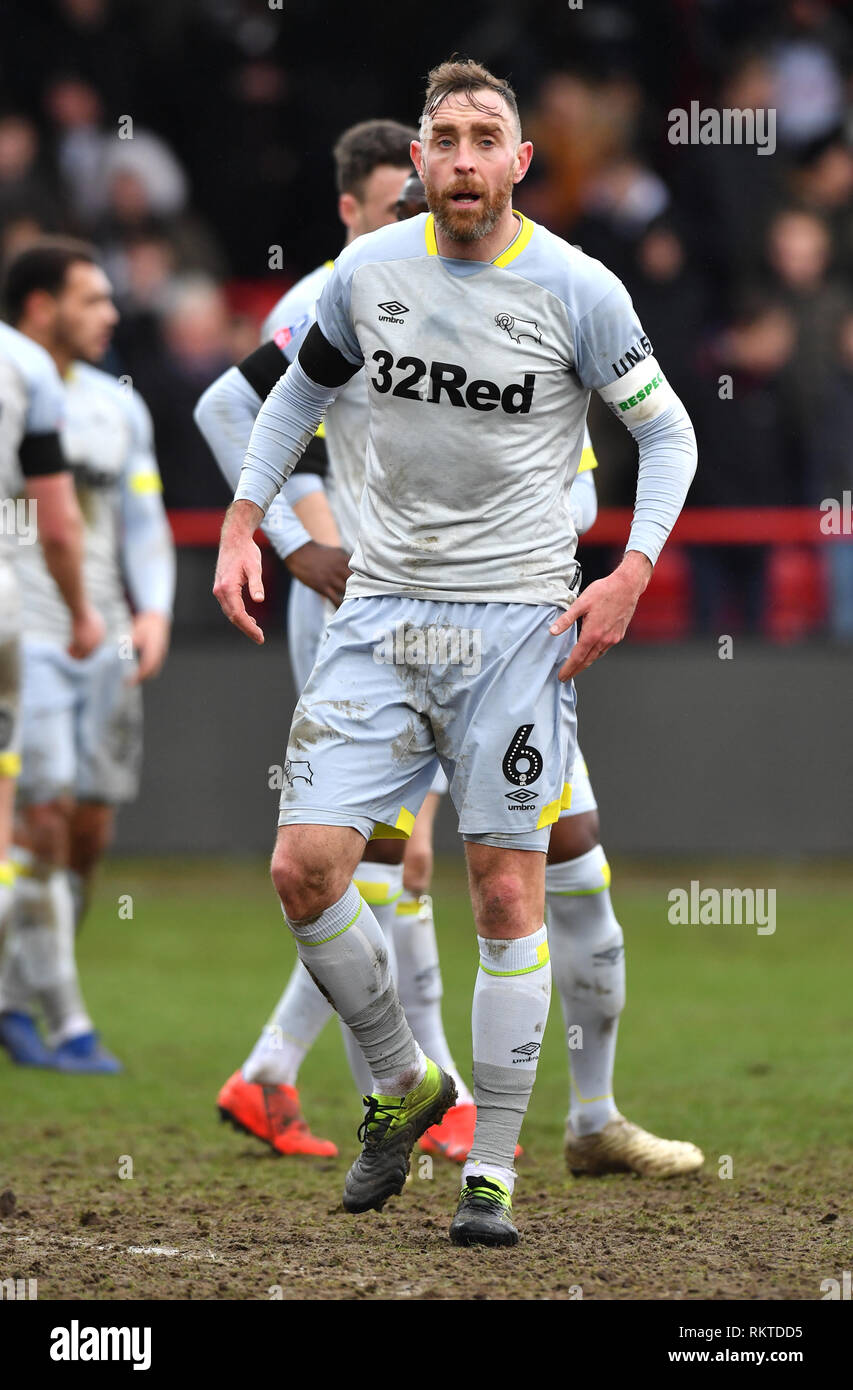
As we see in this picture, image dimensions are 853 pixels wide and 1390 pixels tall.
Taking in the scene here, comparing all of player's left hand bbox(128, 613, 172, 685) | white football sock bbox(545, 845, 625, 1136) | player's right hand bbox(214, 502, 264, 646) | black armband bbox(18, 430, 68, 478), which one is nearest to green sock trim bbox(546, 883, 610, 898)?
white football sock bbox(545, 845, 625, 1136)

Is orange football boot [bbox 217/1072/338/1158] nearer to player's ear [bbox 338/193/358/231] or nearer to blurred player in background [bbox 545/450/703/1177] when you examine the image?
blurred player in background [bbox 545/450/703/1177]

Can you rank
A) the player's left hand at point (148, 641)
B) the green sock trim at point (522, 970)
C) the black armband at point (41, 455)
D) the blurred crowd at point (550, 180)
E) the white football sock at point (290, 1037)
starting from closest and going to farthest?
the green sock trim at point (522, 970) < the white football sock at point (290, 1037) < the black armband at point (41, 455) < the player's left hand at point (148, 641) < the blurred crowd at point (550, 180)

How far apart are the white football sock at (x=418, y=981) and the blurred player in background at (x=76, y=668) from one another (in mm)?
1719

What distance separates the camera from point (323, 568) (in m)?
5.17

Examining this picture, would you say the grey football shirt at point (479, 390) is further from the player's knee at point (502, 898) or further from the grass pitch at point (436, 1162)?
the grass pitch at point (436, 1162)

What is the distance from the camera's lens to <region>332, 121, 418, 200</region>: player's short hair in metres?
5.55

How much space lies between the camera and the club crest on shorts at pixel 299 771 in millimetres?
4266

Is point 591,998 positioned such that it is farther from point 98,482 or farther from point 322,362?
point 98,482

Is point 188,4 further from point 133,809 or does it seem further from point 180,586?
point 133,809

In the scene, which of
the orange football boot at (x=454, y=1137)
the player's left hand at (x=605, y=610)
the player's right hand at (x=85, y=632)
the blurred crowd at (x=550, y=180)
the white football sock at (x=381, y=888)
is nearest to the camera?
the player's left hand at (x=605, y=610)

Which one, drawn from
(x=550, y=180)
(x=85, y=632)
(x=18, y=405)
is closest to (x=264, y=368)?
(x=18, y=405)

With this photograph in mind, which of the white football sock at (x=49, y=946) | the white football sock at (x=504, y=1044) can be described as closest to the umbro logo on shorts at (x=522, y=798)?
the white football sock at (x=504, y=1044)

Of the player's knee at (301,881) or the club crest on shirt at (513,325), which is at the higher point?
the club crest on shirt at (513,325)

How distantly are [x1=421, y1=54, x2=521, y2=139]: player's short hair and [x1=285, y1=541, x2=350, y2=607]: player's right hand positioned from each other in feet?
4.02
